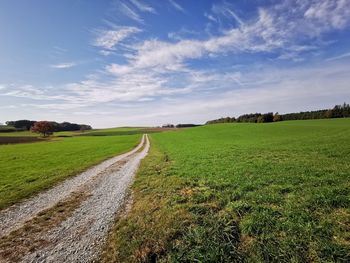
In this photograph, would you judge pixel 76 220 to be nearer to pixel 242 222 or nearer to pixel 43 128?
pixel 242 222

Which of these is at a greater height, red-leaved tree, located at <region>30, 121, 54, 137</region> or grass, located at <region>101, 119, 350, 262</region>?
red-leaved tree, located at <region>30, 121, 54, 137</region>

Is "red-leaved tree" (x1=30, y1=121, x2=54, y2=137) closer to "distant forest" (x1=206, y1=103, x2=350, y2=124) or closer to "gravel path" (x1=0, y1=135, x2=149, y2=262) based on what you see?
"distant forest" (x1=206, y1=103, x2=350, y2=124)

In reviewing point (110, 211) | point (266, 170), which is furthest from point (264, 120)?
point (110, 211)

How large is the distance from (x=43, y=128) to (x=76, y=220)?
132 metres

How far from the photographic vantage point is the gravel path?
6980 millimetres

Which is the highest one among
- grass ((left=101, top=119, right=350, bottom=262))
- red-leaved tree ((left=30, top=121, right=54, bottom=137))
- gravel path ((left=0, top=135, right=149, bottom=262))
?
red-leaved tree ((left=30, top=121, right=54, bottom=137))

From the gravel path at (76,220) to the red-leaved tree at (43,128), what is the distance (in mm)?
124094

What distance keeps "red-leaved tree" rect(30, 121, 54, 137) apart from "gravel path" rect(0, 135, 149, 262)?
124094mm

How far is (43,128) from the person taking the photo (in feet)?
404

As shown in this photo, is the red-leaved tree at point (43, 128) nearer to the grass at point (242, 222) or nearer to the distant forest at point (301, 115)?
the distant forest at point (301, 115)

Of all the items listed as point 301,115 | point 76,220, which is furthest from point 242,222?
point 301,115

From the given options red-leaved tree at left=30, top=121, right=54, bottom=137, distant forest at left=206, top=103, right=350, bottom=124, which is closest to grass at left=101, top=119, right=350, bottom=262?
distant forest at left=206, top=103, right=350, bottom=124

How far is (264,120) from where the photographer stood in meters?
116

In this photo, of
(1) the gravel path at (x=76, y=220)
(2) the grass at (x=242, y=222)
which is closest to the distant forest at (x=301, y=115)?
(2) the grass at (x=242, y=222)
